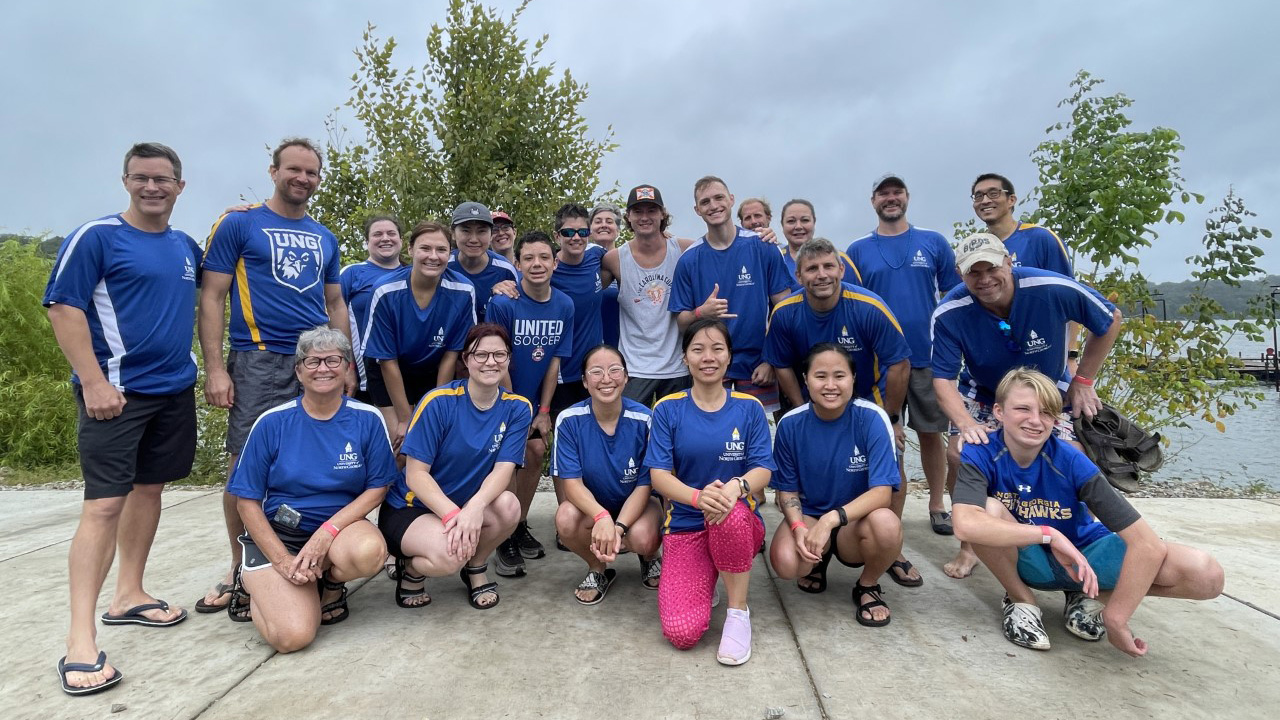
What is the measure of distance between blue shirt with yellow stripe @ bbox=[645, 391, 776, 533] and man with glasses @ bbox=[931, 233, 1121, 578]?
980 millimetres

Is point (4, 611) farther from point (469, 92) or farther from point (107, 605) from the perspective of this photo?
point (469, 92)

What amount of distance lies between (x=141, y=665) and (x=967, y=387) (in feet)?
13.6

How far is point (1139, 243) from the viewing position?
17.5 feet

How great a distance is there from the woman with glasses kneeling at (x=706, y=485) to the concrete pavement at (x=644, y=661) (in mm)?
199

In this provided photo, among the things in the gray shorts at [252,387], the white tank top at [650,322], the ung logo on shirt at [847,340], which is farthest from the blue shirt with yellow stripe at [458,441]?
the ung logo on shirt at [847,340]

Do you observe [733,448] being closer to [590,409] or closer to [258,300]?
[590,409]

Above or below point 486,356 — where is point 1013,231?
above

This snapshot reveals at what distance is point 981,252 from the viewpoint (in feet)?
10.6

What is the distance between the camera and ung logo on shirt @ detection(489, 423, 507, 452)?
136 inches

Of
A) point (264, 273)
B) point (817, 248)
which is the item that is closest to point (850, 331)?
point (817, 248)

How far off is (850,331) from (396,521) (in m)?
2.61

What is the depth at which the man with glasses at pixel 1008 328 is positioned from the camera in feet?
10.8

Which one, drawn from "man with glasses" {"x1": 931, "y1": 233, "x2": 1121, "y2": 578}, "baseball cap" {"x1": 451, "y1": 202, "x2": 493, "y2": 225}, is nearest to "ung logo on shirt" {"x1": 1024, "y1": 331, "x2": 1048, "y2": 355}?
"man with glasses" {"x1": 931, "y1": 233, "x2": 1121, "y2": 578}

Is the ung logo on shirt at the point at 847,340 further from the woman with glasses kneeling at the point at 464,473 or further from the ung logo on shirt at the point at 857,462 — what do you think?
the woman with glasses kneeling at the point at 464,473
